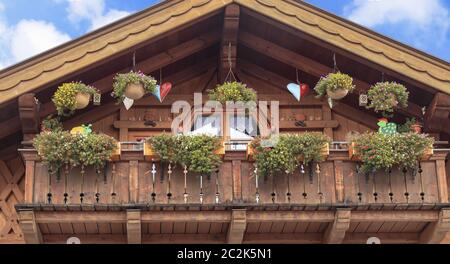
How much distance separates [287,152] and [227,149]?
95 cm

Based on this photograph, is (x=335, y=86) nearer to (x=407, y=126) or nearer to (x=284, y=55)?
(x=407, y=126)

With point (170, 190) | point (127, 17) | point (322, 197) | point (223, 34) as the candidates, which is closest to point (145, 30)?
point (127, 17)

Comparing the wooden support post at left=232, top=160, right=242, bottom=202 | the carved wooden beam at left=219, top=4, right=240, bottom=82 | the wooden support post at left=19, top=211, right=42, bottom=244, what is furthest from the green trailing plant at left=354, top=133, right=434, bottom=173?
the wooden support post at left=19, top=211, right=42, bottom=244

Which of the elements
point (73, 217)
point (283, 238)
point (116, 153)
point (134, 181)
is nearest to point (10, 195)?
point (73, 217)

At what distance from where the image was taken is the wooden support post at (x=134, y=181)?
1434 cm

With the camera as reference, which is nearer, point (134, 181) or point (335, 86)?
point (134, 181)

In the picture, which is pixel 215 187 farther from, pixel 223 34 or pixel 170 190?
pixel 223 34

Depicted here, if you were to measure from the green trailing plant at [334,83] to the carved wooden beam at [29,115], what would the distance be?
4.24 m

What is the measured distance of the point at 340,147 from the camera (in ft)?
49.6

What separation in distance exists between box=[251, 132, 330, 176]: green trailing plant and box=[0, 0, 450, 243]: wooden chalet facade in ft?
0.94

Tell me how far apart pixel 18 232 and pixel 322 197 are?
475 centimetres

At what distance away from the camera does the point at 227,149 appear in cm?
1470

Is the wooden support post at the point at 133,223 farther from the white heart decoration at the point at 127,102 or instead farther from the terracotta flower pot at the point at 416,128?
the terracotta flower pot at the point at 416,128

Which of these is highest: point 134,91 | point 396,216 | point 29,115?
point 134,91
